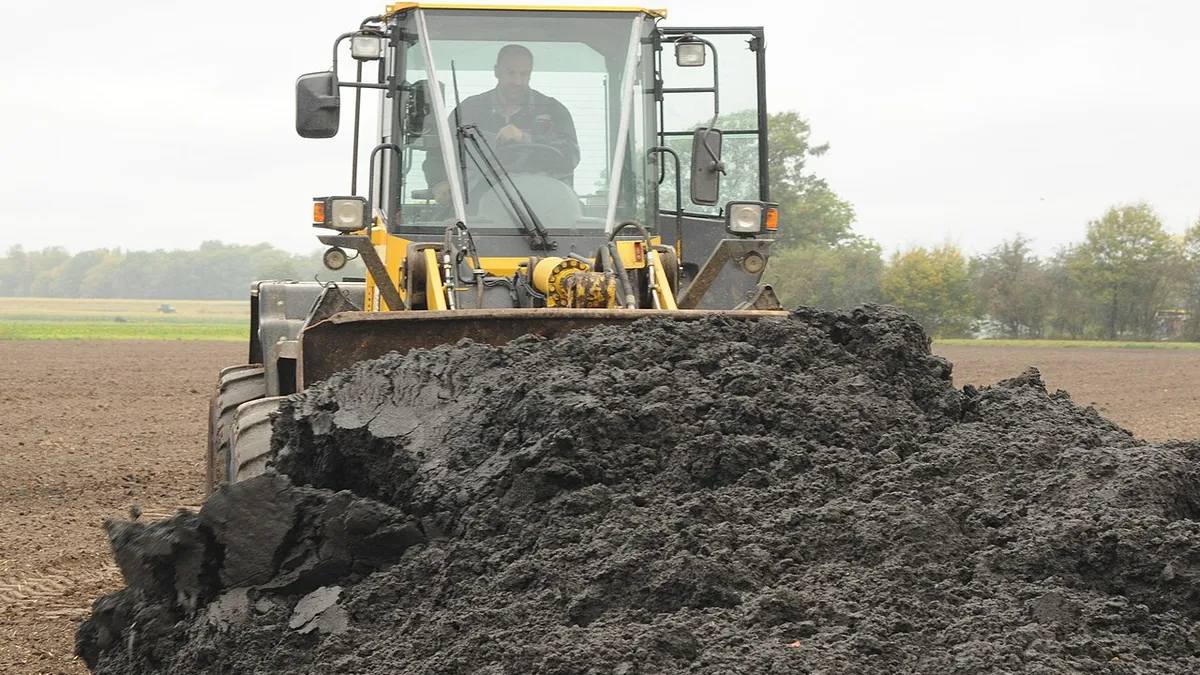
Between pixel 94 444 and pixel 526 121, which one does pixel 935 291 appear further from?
pixel 526 121

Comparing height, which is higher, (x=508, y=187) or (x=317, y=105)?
(x=317, y=105)

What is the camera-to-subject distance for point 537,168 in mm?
6070

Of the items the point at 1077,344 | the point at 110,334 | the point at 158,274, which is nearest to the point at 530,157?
the point at 1077,344

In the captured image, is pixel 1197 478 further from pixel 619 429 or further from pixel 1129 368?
pixel 1129 368

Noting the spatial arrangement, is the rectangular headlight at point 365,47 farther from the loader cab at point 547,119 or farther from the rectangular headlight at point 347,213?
the rectangular headlight at point 347,213

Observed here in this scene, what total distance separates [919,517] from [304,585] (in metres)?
1.71

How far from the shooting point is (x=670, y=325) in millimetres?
4652

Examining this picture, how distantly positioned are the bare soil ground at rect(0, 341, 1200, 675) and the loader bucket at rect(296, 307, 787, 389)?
1441mm

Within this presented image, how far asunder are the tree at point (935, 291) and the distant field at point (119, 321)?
2469cm

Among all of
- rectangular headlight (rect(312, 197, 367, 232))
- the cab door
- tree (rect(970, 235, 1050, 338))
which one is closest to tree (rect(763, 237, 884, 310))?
tree (rect(970, 235, 1050, 338))

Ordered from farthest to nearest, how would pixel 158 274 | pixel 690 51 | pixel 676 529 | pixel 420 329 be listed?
pixel 158 274 < pixel 690 51 < pixel 420 329 < pixel 676 529

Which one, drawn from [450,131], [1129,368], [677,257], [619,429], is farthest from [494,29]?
[1129,368]

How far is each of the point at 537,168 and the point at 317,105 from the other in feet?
3.42

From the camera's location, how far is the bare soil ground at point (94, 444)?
5.93m
